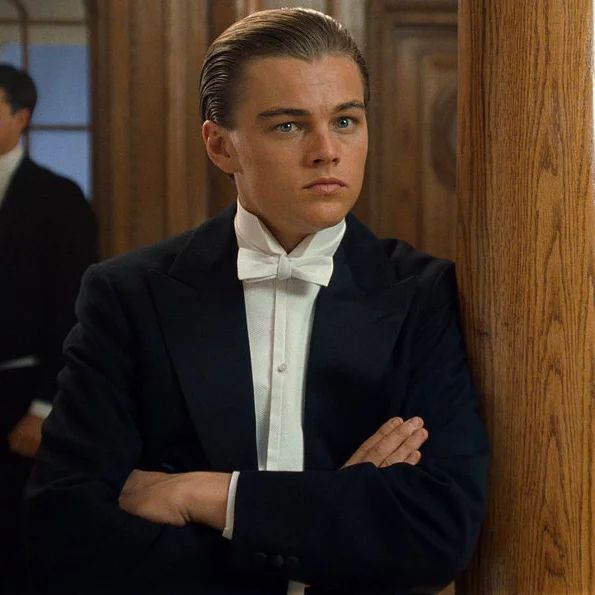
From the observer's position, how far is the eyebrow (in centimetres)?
185

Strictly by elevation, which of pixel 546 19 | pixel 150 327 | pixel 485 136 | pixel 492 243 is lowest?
pixel 150 327

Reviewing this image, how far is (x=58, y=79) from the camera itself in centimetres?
413

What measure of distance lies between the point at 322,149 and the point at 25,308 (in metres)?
2.31

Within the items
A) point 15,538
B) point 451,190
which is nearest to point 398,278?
point 15,538

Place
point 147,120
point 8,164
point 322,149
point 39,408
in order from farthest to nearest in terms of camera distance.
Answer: point 147,120
point 8,164
point 39,408
point 322,149

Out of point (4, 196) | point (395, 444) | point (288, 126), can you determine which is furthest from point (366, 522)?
point (4, 196)

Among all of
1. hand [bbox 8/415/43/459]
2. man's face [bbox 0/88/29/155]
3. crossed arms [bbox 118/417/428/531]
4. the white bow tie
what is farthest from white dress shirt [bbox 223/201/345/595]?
man's face [bbox 0/88/29/155]

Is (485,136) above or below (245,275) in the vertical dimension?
above

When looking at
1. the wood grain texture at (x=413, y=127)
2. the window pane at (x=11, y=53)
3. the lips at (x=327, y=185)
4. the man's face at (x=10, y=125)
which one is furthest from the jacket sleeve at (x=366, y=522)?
the wood grain texture at (x=413, y=127)

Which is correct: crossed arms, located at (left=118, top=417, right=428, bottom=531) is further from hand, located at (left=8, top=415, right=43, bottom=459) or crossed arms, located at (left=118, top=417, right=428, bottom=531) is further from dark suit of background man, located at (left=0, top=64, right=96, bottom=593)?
hand, located at (left=8, top=415, right=43, bottom=459)

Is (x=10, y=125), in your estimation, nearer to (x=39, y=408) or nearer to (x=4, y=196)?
(x=4, y=196)

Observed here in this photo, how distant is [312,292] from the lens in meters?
2.02

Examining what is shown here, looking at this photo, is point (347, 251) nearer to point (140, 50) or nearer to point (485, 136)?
point (485, 136)

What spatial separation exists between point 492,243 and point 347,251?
26 cm
